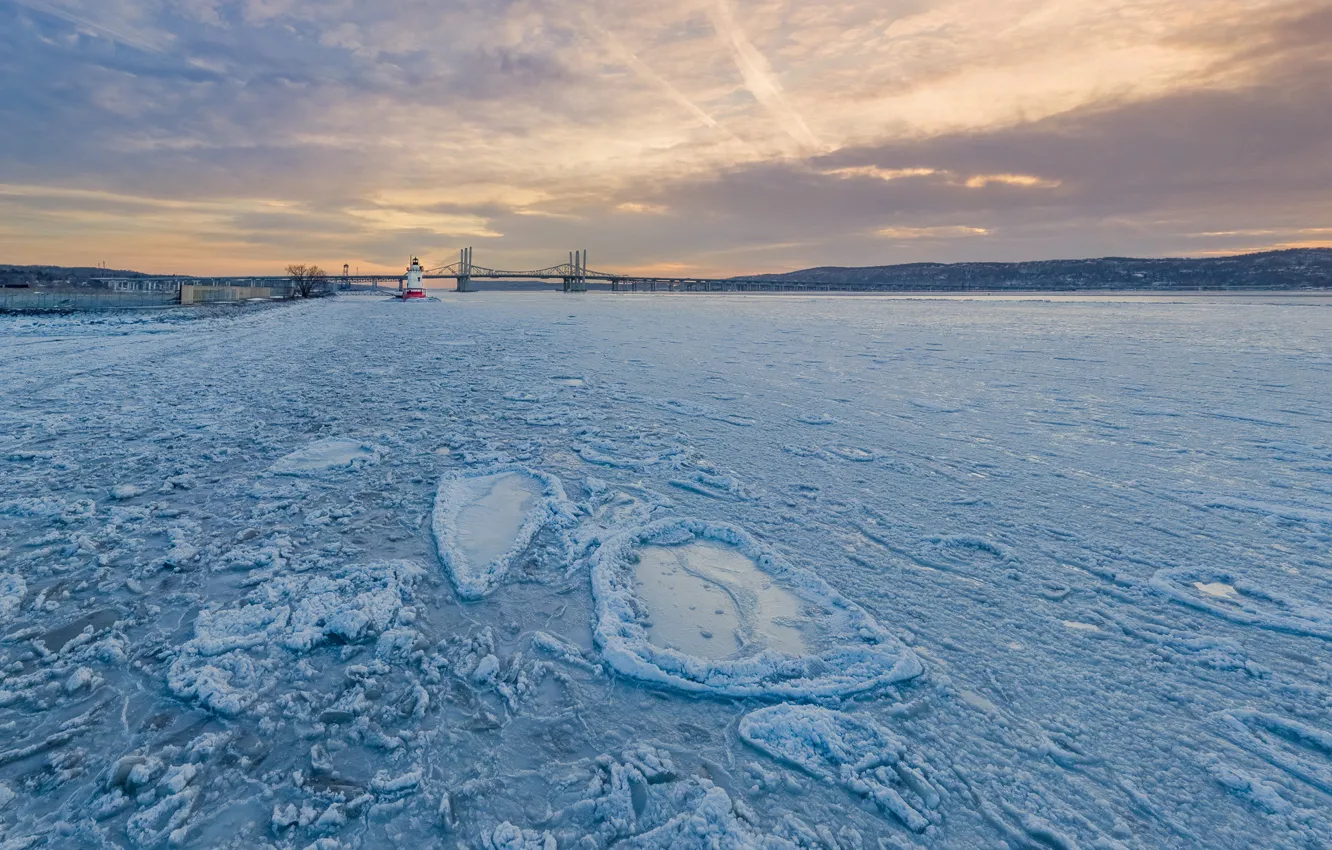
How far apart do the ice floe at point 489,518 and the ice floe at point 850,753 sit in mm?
1633

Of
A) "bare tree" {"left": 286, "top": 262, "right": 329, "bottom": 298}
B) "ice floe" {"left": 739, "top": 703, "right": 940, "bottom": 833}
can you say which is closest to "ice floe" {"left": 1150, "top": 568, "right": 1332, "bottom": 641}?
"ice floe" {"left": 739, "top": 703, "right": 940, "bottom": 833}

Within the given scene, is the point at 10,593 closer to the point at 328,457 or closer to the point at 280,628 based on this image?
the point at 280,628

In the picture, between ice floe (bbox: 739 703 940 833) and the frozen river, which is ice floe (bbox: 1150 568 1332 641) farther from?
ice floe (bbox: 739 703 940 833)

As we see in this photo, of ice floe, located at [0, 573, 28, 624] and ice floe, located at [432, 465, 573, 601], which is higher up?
ice floe, located at [0, 573, 28, 624]

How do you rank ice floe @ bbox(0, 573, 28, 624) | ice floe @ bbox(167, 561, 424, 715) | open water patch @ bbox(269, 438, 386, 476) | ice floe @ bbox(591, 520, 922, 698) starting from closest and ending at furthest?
ice floe @ bbox(167, 561, 424, 715) → ice floe @ bbox(591, 520, 922, 698) → ice floe @ bbox(0, 573, 28, 624) → open water patch @ bbox(269, 438, 386, 476)

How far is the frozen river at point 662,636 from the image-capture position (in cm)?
187

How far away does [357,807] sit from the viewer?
184 cm

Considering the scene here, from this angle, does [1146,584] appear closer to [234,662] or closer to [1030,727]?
[1030,727]

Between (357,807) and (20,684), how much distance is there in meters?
1.57

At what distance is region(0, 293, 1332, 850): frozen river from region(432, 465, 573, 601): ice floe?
0.10ft

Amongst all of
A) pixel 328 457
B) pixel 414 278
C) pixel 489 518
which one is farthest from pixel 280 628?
pixel 414 278

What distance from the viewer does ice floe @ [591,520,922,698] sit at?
8.28 ft

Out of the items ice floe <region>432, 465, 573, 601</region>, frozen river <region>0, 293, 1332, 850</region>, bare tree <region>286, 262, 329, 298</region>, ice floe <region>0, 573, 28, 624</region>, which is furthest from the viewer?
bare tree <region>286, 262, 329, 298</region>

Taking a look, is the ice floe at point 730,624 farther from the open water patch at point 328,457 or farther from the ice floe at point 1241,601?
the open water patch at point 328,457
